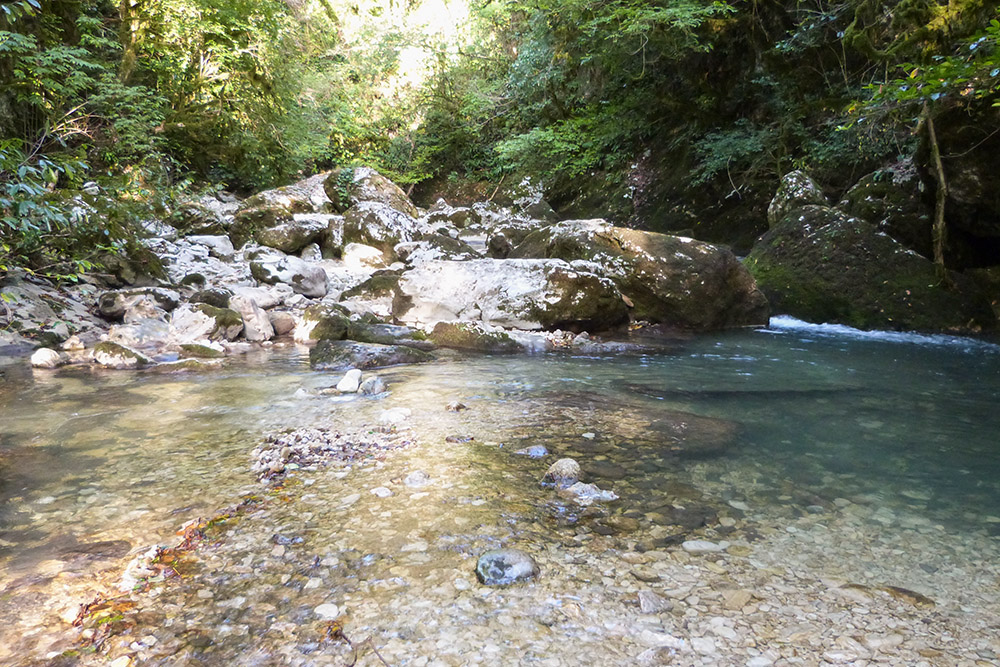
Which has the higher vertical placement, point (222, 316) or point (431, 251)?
point (431, 251)

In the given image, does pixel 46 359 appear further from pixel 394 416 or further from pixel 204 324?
pixel 394 416

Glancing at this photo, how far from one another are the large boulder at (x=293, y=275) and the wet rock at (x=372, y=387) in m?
4.99

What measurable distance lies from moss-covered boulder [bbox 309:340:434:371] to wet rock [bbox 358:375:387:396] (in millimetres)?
976

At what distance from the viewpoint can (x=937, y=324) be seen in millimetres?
7523

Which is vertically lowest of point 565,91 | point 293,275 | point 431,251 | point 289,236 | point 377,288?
point 377,288

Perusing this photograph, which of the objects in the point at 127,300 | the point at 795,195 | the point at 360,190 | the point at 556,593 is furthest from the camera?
the point at 360,190

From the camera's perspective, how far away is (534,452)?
3.12 m

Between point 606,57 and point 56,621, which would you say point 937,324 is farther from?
point 56,621

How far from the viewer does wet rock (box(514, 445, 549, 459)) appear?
308cm

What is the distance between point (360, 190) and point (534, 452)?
1339 centimetres

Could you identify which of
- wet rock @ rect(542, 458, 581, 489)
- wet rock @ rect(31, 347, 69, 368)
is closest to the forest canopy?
wet rock @ rect(31, 347, 69, 368)

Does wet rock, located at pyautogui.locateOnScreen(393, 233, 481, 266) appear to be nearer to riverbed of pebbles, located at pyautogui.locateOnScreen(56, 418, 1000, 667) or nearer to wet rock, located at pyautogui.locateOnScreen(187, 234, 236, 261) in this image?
wet rock, located at pyautogui.locateOnScreen(187, 234, 236, 261)

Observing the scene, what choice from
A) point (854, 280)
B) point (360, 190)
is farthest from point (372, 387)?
point (360, 190)

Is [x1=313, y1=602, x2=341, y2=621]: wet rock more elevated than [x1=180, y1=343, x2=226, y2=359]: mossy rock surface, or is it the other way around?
[x1=180, y1=343, x2=226, y2=359]: mossy rock surface
